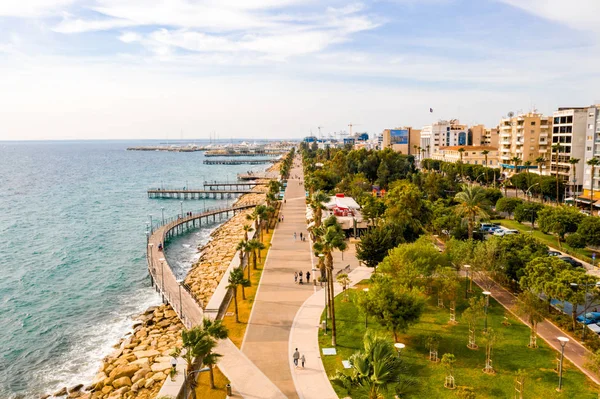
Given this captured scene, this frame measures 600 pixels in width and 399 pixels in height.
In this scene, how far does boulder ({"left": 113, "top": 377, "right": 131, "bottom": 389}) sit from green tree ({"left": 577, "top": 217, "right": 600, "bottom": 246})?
47.8 meters

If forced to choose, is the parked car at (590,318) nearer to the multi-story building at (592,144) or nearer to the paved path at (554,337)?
the paved path at (554,337)

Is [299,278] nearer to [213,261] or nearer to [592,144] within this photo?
[213,261]

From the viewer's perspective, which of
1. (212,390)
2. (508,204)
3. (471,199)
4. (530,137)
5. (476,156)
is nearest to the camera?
(212,390)

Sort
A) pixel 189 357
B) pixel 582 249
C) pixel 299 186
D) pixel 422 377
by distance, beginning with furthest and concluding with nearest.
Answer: pixel 299 186, pixel 582 249, pixel 422 377, pixel 189 357

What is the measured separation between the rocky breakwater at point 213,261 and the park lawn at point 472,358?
1770cm

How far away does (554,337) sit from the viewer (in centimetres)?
3238

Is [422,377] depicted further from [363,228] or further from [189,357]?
[363,228]

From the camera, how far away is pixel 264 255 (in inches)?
2232

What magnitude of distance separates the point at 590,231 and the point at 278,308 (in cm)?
3589

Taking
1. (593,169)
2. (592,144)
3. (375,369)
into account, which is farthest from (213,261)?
(592,144)

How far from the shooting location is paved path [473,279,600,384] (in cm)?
2836

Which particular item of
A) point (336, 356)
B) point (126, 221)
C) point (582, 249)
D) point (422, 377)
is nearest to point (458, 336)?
point (422, 377)

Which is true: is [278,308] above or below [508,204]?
below

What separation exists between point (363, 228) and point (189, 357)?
45311mm
